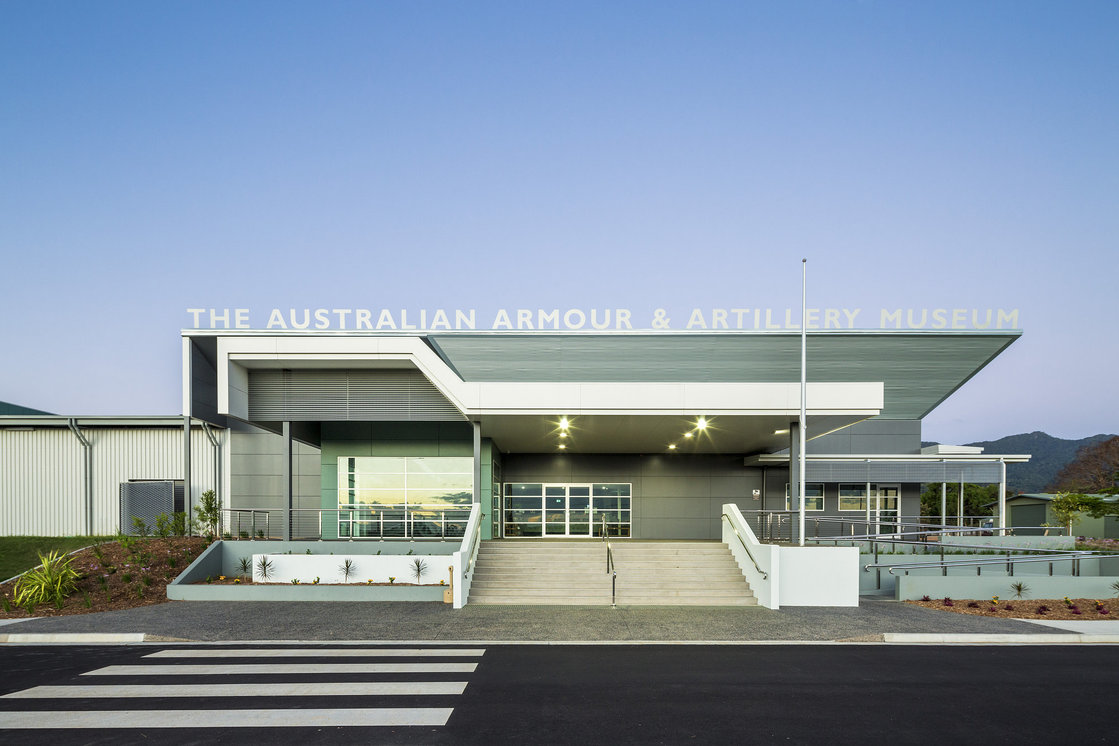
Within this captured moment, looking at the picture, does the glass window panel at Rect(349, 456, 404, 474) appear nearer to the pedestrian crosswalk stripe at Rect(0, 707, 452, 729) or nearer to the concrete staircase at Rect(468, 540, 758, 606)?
the concrete staircase at Rect(468, 540, 758, 606)

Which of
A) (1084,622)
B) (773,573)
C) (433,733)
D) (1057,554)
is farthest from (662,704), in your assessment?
(1057,554)

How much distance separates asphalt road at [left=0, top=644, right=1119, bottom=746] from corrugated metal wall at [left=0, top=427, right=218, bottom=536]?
2037cm

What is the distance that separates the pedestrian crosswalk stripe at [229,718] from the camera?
858cm

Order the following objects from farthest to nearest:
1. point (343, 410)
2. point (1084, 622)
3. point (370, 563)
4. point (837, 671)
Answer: point (343, 410) < point (370, 563) < point (1084, 622) < point (837, 671)

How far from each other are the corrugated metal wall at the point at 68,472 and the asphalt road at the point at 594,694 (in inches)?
802

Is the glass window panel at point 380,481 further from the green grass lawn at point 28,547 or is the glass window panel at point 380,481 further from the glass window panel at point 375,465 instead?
the green grass lawn at point 28,547

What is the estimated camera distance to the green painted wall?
28.5 meters

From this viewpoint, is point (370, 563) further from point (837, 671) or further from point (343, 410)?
point (837, 671)

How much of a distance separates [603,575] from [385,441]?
41.0 ft

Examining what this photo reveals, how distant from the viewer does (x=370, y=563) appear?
20.5 metres

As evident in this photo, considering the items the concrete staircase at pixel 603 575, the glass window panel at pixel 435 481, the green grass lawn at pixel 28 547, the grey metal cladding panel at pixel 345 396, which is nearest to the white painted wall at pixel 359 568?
the concrete staircase at pixel 603 575

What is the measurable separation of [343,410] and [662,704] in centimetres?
1730

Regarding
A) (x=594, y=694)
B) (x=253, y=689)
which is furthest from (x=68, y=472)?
(x=594, y=694)

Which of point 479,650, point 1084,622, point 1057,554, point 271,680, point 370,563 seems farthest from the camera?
point 1057,554
